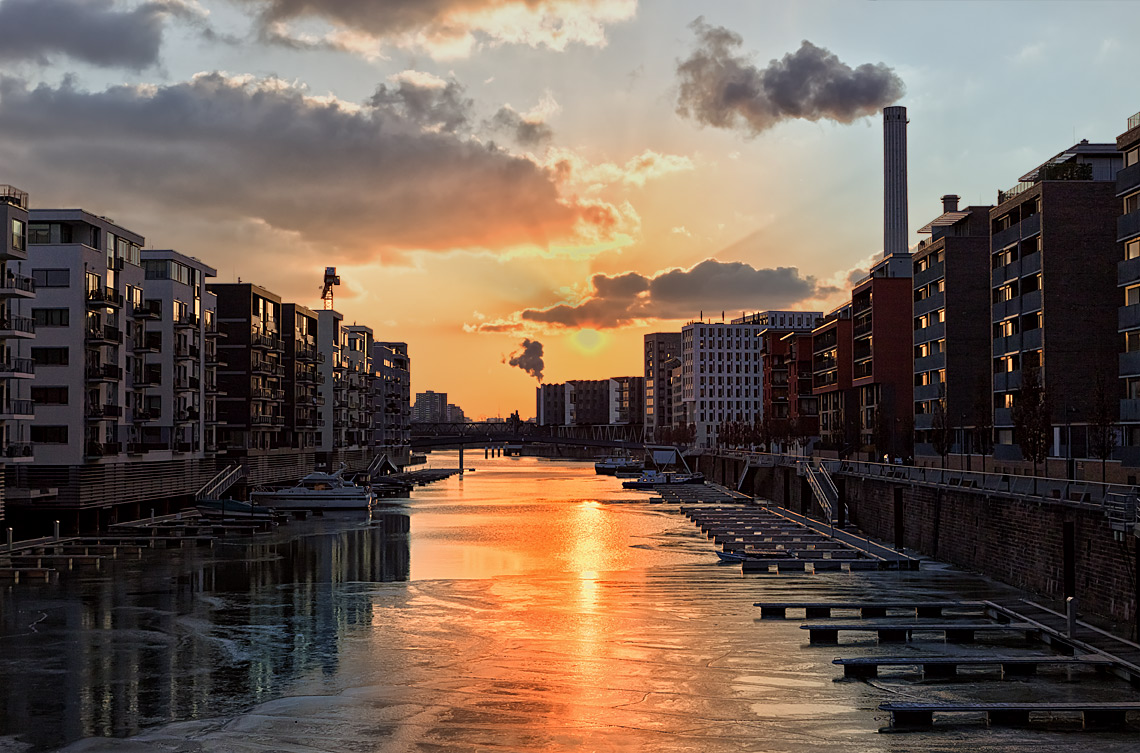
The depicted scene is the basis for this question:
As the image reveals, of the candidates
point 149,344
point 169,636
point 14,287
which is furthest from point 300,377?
point 169,636

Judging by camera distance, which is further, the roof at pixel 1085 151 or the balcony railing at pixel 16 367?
the roof at pixel 1085 151

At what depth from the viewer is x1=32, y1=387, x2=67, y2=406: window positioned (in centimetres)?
8819

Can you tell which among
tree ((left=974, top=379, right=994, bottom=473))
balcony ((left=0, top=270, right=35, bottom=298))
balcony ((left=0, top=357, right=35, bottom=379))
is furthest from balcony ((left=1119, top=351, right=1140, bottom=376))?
balcony ((left=0, top=357, right=35, bottom=379))

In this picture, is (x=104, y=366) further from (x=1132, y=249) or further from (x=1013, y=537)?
(x=1132, y=249)

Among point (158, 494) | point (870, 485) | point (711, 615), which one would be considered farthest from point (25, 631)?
point (870, 485)

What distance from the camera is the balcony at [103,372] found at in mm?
90625

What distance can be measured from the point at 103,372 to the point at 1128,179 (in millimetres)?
77509

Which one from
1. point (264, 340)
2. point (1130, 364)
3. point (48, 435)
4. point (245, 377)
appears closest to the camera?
point (1130, 364)

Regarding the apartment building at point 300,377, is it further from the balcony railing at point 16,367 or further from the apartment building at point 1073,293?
the apartment building at point 1073,293

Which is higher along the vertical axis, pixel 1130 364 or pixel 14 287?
pixel 14 287

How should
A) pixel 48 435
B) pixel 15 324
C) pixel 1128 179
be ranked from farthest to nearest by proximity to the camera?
pixel 48 435, pixel 1128 179, pixel 15 324

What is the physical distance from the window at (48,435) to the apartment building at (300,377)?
68.6 meters

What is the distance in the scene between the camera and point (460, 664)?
41750 millimetres

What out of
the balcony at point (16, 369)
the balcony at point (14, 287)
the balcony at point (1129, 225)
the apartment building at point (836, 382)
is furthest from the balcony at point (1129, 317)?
the balcony at point (16, 369)
